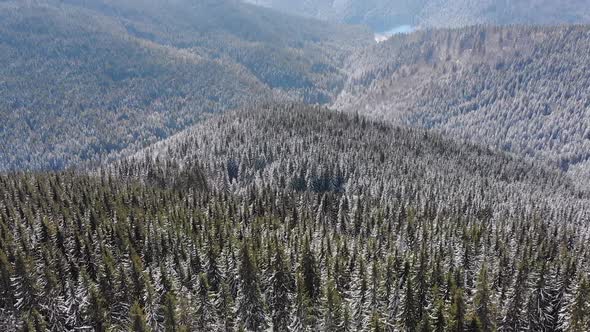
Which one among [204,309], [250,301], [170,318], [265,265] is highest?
[170,318]

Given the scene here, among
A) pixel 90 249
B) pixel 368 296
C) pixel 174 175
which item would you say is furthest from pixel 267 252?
pixel 174 175

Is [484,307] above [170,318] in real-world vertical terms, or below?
above

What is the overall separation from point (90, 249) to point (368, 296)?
45.6m

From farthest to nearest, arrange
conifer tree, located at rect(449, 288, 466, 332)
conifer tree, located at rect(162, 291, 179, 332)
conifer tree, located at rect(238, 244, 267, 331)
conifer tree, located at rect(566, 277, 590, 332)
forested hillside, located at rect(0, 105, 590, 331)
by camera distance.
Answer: conifer tree, located at rect(238, 244, 267, 331) → forested hillside, located at rect(0, 105, 590, 331) → conifer tree, located at rect(566, 277, 590, 332) → conifer tree, located at rect(449, 288, 466, 332) → conifer tree, located at rect(162, 291, 179, 332)

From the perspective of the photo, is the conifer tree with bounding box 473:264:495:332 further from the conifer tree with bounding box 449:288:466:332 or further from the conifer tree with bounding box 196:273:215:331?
the conifer tree with bounding box 196:273:215:331

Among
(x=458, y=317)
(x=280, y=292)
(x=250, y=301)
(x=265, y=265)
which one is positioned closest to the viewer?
(x=458, y=317)

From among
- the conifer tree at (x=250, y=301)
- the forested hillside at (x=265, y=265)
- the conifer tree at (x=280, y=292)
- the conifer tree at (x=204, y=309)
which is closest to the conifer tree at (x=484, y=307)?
the forested hillside at (x=265, y=265)

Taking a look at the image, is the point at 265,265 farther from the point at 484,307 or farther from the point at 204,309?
the point at 484,307

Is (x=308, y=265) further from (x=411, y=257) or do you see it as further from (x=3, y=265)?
(x=3, y=265)

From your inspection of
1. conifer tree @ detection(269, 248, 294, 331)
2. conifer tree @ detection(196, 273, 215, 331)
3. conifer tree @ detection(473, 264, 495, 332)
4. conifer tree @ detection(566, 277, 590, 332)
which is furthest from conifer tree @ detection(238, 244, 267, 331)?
conifer tree @ detection(566, 277, 590, 332)

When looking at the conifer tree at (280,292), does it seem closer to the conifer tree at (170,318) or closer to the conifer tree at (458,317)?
the conifer tree at (170,318)

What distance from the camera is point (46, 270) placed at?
2387 inches

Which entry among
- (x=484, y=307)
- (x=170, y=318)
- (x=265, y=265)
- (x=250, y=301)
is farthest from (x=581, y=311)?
(x=170, y=318)

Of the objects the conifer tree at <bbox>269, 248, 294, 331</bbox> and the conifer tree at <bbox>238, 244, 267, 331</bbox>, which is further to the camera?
the conifer tree at <bbox>269, 248, 294, 331</bbox>
